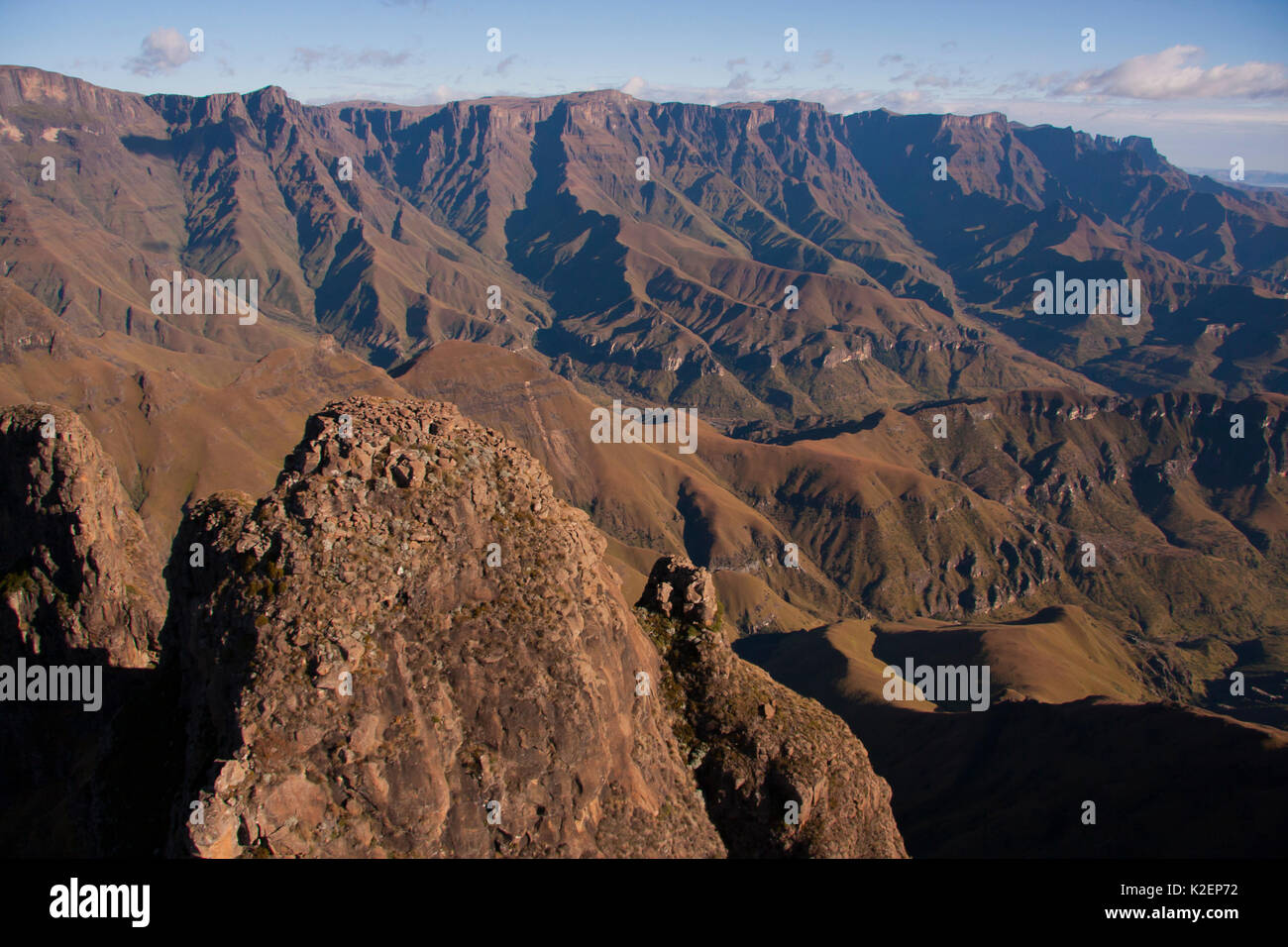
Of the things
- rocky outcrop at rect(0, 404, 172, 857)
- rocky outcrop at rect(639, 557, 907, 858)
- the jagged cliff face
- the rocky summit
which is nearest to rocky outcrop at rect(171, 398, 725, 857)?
the rocky summit

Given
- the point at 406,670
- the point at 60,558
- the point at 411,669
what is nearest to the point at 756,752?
the point at 411,669

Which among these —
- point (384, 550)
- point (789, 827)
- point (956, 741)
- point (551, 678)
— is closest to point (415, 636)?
point (384, 550)

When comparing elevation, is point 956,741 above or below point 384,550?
below

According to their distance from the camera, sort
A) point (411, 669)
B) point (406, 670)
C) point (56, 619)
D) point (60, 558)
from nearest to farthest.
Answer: point (406, 670), point (411, 669), point (56, 619), point (60, 558)

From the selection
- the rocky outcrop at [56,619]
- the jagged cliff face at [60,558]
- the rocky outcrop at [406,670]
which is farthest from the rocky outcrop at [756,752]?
the jagged cliff face at [60,558]

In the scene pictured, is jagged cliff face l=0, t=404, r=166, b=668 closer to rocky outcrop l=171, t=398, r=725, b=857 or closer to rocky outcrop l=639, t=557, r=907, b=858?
rocky outcrop l=171, t=398, r=725, b=857

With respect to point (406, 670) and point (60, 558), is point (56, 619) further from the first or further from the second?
point (406, 670)
